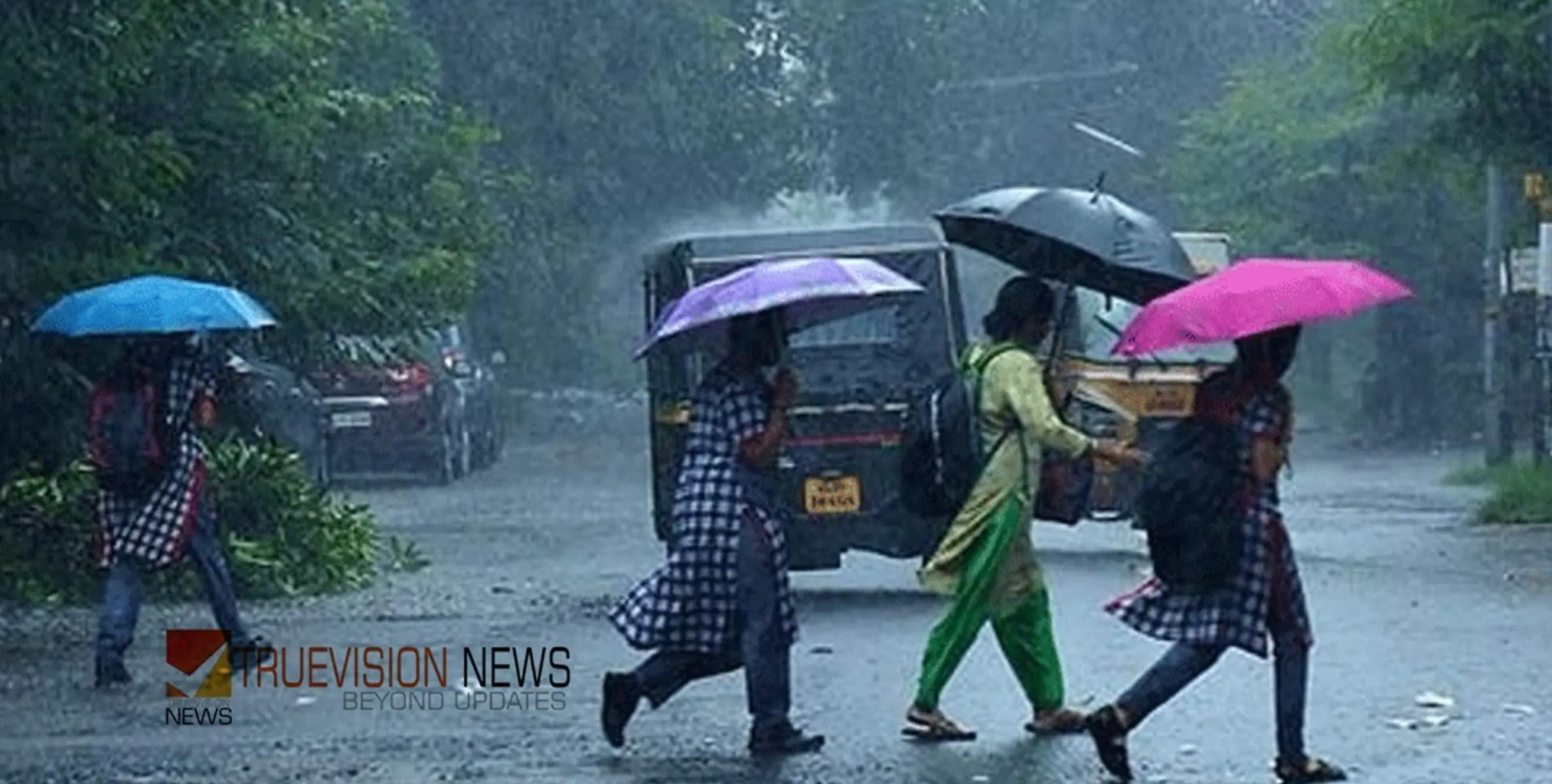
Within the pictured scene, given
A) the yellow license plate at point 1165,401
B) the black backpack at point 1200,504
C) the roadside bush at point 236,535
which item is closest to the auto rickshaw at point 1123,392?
the yellow license plate at point 1165,401

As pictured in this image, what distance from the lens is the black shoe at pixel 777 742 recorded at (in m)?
12.4

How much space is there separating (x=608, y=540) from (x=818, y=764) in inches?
574

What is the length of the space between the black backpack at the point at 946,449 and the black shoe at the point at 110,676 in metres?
4.29

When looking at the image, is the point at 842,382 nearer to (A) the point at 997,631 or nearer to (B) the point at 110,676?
(B) the point at 110,676

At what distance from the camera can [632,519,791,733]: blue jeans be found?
483 inches

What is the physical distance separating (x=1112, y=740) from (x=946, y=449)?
142cm

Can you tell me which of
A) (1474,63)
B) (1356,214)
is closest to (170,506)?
(1474,63)

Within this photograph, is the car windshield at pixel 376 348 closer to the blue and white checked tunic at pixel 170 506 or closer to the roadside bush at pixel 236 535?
the roadside bush at pixel 236 535

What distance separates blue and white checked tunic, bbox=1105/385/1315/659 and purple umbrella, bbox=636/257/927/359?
165 cm

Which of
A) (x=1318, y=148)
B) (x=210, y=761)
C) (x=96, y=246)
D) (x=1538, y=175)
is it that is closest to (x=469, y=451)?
(x=1318, y=148)

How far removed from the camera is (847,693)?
14.8m

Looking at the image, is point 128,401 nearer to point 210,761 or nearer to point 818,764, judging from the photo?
point 210,761

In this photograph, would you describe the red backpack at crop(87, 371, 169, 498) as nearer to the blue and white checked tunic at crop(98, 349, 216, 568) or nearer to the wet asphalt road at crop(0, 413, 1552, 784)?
the blue and white checked tunic at crop(98, 349, 216, 568)

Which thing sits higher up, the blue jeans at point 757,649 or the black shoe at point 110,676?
the blue jeans at point 757,649
